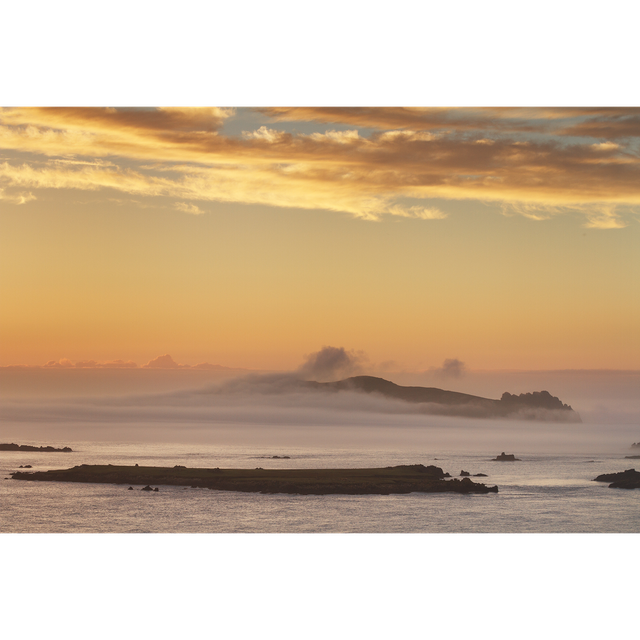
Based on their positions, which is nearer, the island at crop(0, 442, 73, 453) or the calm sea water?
the island at crop(0, 442, 73, 453)

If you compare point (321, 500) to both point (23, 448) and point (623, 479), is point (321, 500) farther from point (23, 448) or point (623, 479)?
point (623, 479)

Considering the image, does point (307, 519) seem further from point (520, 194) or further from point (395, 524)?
point (520, 194)

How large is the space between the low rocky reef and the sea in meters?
0.23

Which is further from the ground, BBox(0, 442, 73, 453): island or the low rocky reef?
BBox(0, 442, 73, 453): island

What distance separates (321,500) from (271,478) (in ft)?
6.61

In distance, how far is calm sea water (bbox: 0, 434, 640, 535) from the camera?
810 inches

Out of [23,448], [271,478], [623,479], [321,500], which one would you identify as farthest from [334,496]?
[623,479]

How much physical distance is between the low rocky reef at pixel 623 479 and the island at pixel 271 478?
13.5 feet

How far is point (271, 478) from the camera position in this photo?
22.2 metres

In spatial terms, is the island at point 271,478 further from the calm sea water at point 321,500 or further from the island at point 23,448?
the island at point 23,448

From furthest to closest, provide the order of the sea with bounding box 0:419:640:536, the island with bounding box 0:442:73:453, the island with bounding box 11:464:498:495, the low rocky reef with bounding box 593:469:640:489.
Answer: the low rocky reef with bounding box 593:469:640:489 < the island with bounding box 11:464:498:495 < the sea with bounding box 0:419:640:536 < the island with bounding box 0:442:73:453

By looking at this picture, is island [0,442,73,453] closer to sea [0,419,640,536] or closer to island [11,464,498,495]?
sea [0,419,640,536]

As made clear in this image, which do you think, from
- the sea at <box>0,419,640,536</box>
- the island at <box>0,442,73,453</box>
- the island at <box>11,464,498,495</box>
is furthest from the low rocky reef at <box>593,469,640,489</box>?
the island at <box>0,442,73,453</box>

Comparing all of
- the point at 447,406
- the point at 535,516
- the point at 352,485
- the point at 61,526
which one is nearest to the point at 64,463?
the point at 61,526
